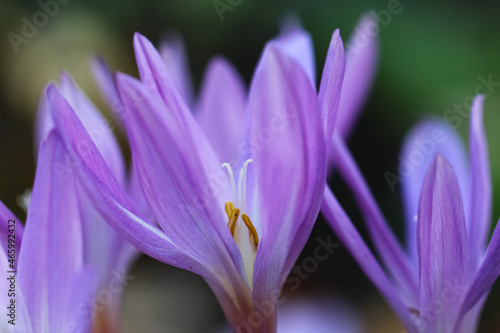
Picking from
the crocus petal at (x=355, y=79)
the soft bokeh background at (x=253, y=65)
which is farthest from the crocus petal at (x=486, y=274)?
the soft bokeh background at (x=253, y=65)

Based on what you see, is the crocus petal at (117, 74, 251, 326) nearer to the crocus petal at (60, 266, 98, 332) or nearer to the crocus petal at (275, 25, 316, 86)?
the crocus petal at (60, 266, 98, 332)

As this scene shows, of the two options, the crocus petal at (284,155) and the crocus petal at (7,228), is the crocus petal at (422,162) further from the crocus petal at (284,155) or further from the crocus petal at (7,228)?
the crocus petal at (7,228)

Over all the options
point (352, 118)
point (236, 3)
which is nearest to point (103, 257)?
point (352, 118)

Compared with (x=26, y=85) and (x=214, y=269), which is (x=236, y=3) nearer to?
(x=26, y=85)

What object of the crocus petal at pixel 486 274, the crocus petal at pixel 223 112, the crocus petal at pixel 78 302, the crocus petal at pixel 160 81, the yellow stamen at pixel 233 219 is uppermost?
the crocus petal at pixel 160 81

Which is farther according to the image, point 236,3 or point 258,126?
point 236,3

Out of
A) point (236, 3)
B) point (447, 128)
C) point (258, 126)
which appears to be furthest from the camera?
point (236, 3)

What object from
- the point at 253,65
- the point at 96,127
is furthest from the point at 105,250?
the point at 253,65
